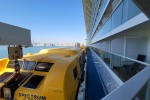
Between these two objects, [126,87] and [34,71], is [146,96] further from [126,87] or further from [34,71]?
[34,71]

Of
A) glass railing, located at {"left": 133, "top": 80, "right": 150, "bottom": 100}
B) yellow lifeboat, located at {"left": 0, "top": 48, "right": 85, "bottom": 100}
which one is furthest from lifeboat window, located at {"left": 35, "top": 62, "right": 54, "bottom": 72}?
glass railing, located at {"left": 133, "top": 80, "right": 150, "bottom": 100}

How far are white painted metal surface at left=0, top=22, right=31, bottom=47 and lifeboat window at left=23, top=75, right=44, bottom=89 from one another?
4.40 feet

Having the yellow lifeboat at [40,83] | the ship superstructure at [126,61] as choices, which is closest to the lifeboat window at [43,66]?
the yellow lifeboat at [40,83]

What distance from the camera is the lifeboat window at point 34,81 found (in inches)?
146

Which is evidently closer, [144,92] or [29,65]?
[144,92]

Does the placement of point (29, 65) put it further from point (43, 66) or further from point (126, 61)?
point (126, 61)

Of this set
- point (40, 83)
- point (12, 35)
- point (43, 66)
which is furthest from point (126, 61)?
point (12, 35)

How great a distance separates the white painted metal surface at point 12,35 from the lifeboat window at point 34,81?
134 cm

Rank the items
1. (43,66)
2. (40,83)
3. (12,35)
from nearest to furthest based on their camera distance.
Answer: (12,35)
(40,83)
(43,66)

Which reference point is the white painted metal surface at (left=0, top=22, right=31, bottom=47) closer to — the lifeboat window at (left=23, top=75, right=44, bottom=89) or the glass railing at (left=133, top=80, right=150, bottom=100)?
the lifeboat window at (left=23, top=75, right=44, bottom=89)

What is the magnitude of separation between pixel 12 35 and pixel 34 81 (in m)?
1.85

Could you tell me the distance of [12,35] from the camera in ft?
7.60

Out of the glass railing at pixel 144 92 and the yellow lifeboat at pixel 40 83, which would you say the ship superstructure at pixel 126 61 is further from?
the yellow lifeboat at pixel 40 83

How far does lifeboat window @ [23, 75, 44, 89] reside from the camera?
3.70 metres
